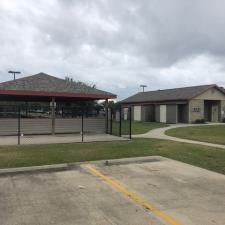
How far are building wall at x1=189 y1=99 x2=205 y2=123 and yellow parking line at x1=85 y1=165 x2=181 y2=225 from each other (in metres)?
31.9

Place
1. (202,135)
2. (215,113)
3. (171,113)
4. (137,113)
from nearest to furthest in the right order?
(202,135) → (171,113) → (215,113) → (137,113)

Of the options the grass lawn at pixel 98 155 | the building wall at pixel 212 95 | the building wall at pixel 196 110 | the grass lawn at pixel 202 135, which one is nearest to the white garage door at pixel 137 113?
the building wall at pixel 196 110

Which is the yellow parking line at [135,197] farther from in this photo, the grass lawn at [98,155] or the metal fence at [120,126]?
the metal fence at [120,126]

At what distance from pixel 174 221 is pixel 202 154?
24.8 feet

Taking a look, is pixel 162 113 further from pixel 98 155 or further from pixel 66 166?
pixel 66 166

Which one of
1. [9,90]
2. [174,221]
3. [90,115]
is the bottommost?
[174,221]

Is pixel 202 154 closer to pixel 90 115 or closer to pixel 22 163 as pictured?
pixel 22 163

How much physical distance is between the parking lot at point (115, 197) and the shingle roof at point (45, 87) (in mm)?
11781

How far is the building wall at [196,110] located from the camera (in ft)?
130

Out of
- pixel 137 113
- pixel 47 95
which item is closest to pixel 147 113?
pixel 137 113

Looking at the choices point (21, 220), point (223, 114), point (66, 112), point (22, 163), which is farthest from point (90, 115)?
point (223, 114)

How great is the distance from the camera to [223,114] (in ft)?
142

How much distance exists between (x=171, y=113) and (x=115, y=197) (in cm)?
3479

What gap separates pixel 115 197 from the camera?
6.59 metres
